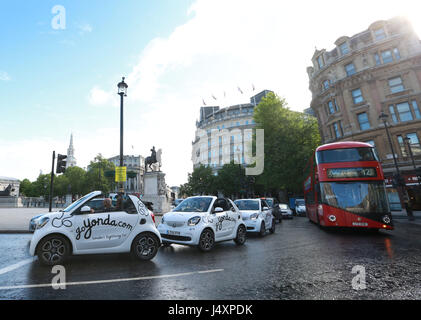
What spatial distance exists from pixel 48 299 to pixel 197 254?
3.82m

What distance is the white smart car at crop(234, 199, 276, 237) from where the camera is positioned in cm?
1003

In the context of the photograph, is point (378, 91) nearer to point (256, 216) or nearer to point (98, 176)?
point (256, 216)

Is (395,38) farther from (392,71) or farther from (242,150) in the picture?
(242,150)

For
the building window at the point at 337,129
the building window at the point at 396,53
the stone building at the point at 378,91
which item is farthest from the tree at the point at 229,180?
the building window at the point at 396,53

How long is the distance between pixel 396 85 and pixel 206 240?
3105 cm

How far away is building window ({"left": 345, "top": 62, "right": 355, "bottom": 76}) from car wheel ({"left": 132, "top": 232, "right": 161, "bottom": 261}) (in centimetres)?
3305

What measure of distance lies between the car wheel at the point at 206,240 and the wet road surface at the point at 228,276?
0.86ft

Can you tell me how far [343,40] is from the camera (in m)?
30.4

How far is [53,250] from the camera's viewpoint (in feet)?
16.5

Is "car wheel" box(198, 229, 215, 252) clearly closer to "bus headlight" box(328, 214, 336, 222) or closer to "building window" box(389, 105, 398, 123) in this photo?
"bus headlight" box(328, 214, 336, 222)

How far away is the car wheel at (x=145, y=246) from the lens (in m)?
5.60

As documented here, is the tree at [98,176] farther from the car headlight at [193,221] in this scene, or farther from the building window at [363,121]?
the car headlight at [193,221]

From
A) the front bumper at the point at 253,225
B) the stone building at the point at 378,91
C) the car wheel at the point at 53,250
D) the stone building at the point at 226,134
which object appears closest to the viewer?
the car wheel at the point at 53,250
